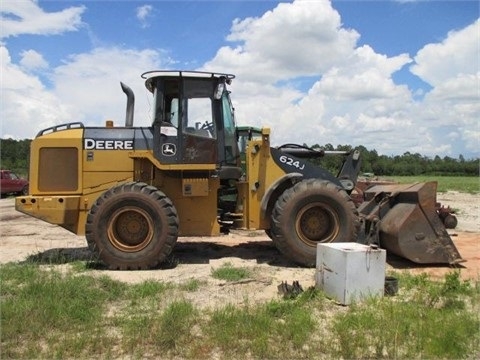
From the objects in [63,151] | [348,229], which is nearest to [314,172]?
[348,229]

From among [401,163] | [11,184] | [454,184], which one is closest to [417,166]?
[401,163]

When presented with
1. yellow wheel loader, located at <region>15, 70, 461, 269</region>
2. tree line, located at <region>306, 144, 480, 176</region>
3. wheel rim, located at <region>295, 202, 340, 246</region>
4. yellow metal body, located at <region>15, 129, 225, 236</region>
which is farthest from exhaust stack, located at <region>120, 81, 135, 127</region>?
tree line, located at <region>306, 144, 480, 176</region>

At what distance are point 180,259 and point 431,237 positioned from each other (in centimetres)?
411

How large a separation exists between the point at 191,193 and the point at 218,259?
133 cm

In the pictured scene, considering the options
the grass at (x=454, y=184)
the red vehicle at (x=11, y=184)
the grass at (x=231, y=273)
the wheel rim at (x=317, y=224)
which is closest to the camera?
the grass at (x=231, y=273)

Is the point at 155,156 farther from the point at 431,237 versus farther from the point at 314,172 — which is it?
the point at 431,237

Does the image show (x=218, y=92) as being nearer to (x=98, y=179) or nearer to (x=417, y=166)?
(x=98, y=179)

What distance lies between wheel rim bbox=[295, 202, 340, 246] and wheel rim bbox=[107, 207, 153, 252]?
2372 mm

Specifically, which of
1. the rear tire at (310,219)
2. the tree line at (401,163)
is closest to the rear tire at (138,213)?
the rear tire at (310,219)

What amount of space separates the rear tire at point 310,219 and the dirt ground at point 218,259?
0.36m

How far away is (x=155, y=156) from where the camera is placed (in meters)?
8.57

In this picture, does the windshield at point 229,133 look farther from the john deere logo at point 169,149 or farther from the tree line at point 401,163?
the tree line at point 401,163

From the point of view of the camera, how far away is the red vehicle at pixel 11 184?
2714cm

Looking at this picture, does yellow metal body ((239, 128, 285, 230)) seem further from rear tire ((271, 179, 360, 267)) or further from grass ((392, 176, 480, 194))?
grass ((392, 176, 480, 194))
